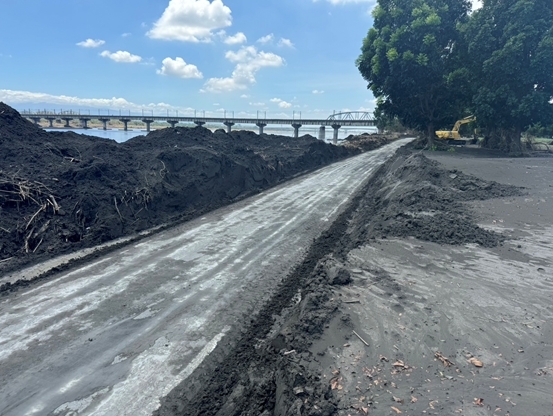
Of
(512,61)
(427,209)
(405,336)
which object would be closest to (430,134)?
(512,61)

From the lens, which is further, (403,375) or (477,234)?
(477,234)

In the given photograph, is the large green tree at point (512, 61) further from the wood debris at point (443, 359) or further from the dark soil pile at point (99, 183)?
the wood debris at point (443, 359)

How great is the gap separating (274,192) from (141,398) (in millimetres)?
13653

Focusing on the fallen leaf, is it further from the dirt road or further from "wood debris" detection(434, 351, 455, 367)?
the dirt road

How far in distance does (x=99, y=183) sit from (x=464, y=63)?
29365mm

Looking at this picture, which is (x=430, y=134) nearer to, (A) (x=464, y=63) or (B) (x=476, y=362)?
(A) (x=464, y=63)

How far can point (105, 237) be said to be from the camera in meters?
10.7

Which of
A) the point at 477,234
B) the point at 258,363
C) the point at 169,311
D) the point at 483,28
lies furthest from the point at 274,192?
the point at 483,28

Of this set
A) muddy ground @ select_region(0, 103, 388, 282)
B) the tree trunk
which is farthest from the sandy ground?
the tree trunk

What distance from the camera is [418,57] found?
28266 millimetres

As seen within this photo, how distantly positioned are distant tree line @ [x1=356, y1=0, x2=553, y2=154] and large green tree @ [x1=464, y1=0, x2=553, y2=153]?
55 mm

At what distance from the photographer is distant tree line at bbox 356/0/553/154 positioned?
79.3 feet

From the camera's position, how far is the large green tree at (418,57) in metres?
28.9

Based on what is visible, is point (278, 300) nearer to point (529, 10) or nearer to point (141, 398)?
point (141, 398)
